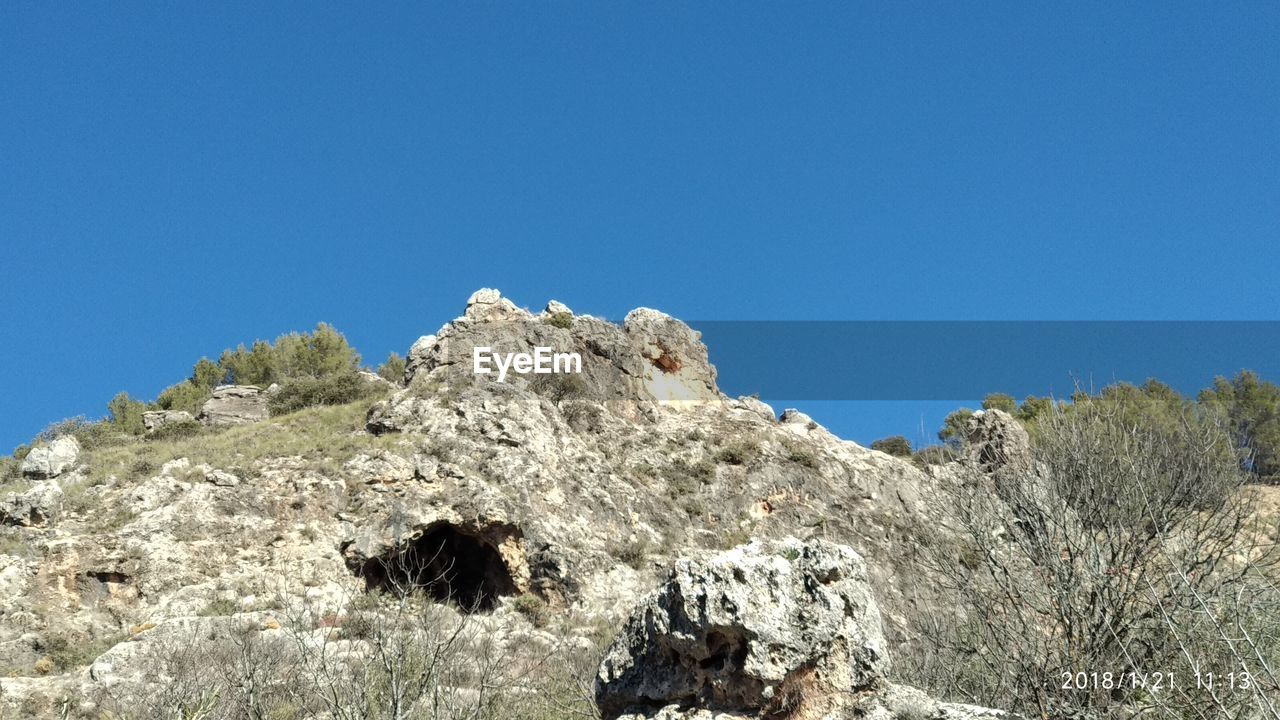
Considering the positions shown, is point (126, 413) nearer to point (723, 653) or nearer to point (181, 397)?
point (181, 397)

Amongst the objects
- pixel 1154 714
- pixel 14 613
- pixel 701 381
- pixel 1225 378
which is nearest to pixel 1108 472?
pixel 1154 714

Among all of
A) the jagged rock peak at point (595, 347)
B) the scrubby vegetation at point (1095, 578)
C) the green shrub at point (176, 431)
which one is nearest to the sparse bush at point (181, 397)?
the green shrub at point (176, 431)

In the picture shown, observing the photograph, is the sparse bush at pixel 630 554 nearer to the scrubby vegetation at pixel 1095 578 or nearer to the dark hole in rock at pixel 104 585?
the dark hole in rock at pixel 104 585

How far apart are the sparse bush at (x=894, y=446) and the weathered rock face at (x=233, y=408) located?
35.3m

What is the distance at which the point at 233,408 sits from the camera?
39.4 metres

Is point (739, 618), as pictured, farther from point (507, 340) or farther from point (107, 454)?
point (507, 340)

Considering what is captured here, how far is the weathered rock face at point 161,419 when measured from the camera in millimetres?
37094

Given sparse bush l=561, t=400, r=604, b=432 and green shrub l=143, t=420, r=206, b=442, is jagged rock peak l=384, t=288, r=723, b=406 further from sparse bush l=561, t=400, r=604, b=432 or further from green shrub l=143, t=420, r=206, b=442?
green shrub l=143, t=420, r=206, b=442

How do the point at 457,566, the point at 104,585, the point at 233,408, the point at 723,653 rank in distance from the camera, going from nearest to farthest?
the point at 723,653 < the point at 104,585 < the point at 457,566 < the point at 233,408

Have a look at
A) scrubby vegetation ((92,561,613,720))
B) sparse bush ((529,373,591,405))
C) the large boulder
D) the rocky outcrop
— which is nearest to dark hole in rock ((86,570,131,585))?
scrubby vegetation ((92,561,613,720))

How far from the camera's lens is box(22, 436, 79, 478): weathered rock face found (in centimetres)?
2592

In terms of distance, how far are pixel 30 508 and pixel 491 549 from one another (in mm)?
11430

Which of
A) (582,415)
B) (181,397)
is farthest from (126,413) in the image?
(582,415)

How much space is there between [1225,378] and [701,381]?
2632 cm
